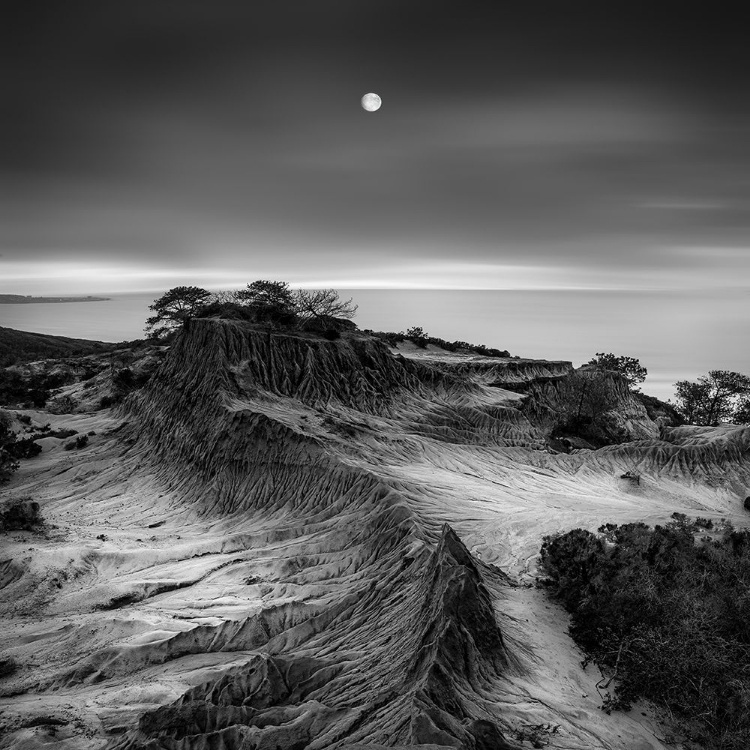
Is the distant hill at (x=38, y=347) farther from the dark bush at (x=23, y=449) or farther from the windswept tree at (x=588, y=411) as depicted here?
the windswept tree at (x=588, y=411)

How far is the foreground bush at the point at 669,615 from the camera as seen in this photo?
9.07 meters

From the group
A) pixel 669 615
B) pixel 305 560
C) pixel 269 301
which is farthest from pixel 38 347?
pixel 669 615

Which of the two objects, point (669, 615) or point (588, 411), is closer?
point (669, 615)

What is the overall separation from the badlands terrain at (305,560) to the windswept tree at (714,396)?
19708mm

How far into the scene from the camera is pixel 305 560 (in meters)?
15.9

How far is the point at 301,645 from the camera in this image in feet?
39.0

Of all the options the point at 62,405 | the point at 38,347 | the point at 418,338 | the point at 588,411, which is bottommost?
the point at 62,405

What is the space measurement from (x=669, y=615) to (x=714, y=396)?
1897 inches

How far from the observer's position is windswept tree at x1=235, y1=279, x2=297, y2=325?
117 feet

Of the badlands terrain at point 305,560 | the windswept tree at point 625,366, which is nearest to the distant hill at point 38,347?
the badlands terrain at point 305,560

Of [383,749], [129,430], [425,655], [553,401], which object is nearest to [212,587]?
[425,655]

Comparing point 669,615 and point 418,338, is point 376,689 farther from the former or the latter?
point 418,338

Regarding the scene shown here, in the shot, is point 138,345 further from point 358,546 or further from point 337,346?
point 358,546

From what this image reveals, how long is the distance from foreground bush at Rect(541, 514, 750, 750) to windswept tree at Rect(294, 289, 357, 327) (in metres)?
25.4
